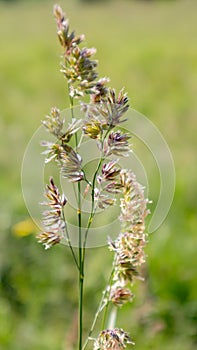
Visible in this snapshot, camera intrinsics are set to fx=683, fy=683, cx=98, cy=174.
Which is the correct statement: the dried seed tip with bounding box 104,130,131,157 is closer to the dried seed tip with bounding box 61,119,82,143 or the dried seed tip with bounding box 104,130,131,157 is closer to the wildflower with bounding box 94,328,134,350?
the dried seed tip with bounding box 61,119,82,143

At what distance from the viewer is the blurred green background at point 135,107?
2.66m

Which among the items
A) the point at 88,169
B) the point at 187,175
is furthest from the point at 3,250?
the point at 187,175

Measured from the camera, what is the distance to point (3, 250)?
304 cm

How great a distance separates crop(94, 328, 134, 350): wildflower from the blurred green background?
989 mm

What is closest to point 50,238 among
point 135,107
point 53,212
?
point 53,212

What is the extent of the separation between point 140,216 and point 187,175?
166 inches

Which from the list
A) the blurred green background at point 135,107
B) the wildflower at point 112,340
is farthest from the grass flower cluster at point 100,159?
the blurred green background at point 135,107

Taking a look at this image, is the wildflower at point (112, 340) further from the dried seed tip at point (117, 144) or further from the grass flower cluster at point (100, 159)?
the dried seed tip at point (117, 144)

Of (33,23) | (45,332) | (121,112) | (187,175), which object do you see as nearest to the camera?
(121,112)

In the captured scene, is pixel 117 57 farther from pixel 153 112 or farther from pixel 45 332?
pixel 45 332

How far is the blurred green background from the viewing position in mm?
2664

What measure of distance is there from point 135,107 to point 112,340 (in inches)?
264

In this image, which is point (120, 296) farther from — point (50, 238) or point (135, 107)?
point (135, 107)

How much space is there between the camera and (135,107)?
7348 millimetres
